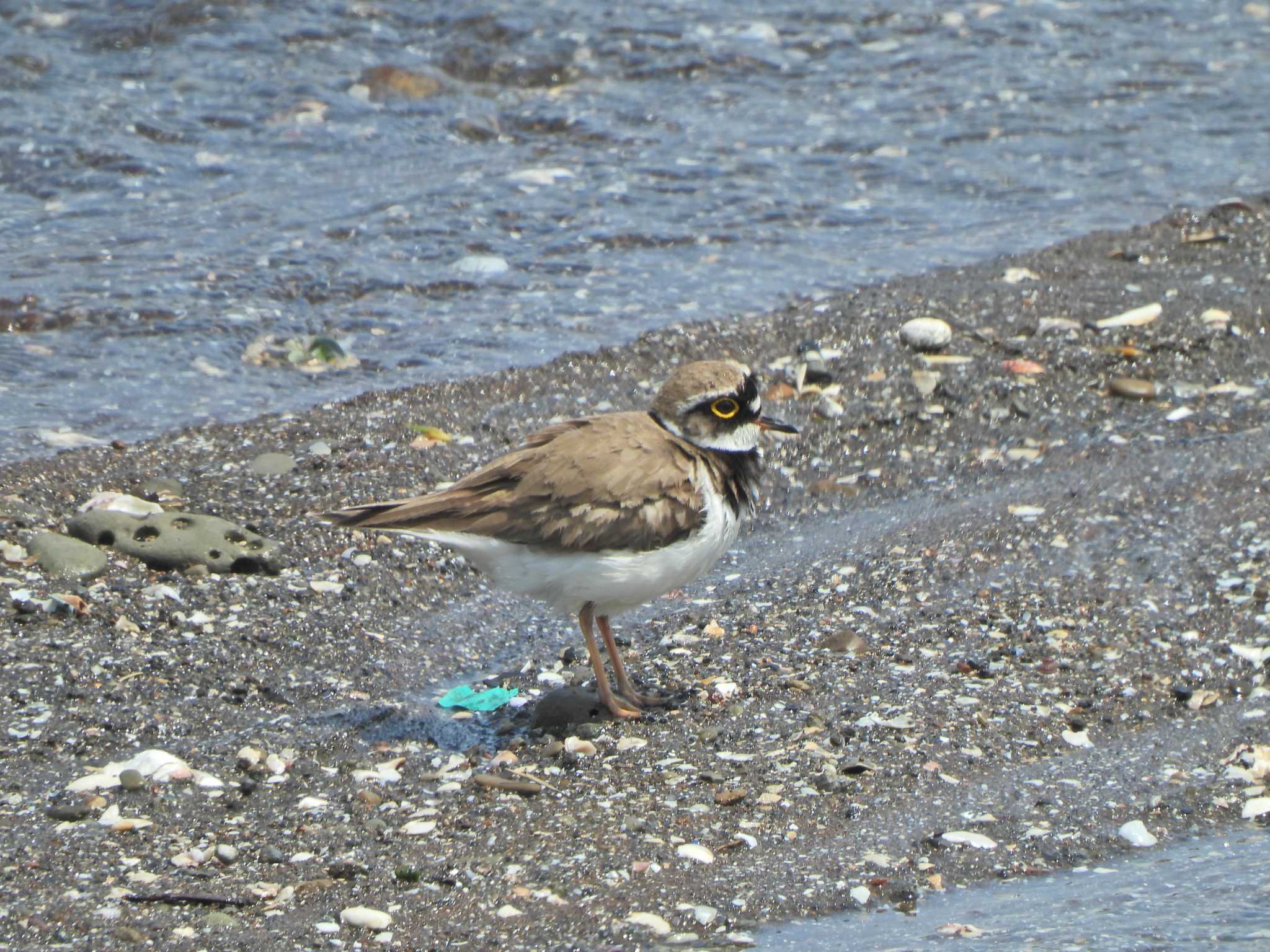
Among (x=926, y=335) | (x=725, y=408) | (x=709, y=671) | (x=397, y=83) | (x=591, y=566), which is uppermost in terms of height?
(x=397, y=83)

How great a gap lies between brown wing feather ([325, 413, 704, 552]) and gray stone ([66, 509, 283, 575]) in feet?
3.32

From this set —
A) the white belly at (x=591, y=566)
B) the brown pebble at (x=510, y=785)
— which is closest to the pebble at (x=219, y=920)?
the brown pebble at (x=510, y=785)

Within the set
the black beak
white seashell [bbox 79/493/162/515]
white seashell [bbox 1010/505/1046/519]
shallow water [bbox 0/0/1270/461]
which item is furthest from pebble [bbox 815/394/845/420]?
white seashell [bbox 79/493/162/515]

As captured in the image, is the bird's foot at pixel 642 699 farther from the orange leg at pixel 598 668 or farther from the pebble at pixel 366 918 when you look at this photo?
the pebble at pixel 366 918

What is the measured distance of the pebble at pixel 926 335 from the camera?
754 cm

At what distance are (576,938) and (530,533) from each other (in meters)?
1.37

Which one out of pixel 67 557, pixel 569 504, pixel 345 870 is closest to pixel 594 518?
pixel 569 504

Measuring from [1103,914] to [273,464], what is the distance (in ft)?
12.9

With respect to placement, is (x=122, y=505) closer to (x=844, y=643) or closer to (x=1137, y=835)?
(x=844, y=643)

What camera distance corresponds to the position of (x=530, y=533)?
4707mm

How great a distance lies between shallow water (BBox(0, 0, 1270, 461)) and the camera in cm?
811

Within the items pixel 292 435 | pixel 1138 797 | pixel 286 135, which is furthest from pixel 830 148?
pixel 1138 797

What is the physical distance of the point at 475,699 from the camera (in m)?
5.02

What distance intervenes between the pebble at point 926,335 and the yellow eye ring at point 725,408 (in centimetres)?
268
